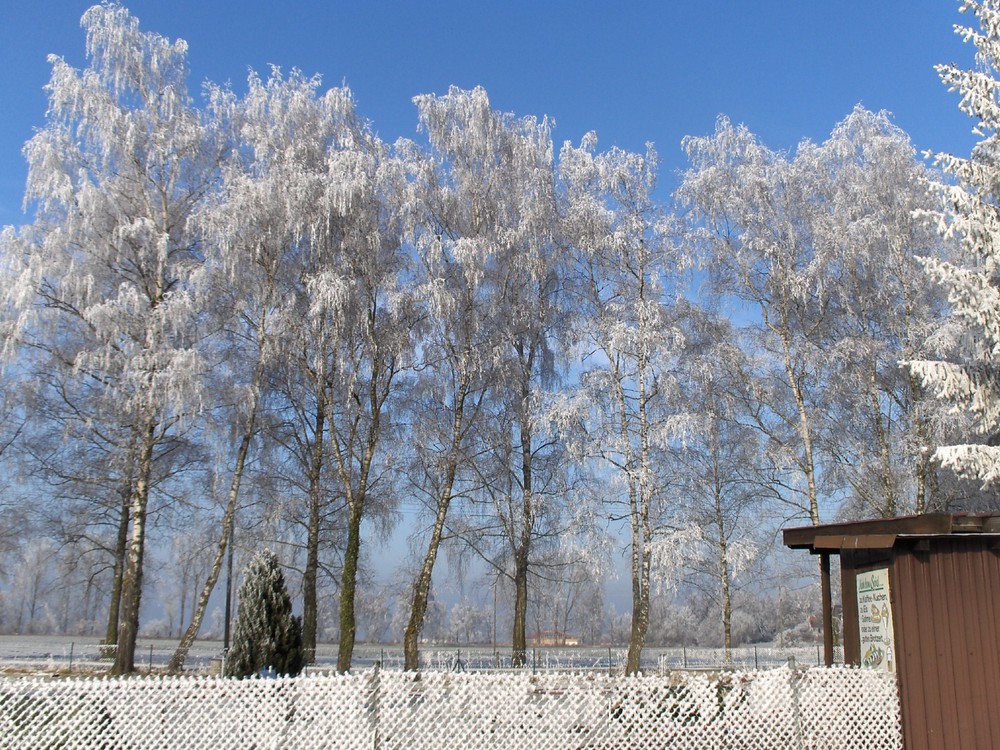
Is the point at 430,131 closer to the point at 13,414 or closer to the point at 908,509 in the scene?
the point at 13,414

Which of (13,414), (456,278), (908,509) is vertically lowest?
(908,509)

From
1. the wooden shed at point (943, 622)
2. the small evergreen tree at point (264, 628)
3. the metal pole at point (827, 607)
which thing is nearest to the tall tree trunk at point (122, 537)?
the small evergreen tree at point (264, 628)

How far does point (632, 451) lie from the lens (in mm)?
19359

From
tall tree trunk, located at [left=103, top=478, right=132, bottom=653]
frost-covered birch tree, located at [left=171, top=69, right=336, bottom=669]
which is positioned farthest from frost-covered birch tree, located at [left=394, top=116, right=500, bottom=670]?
tall tree trunk, located at [left=103, top=478, right=132, bottom=653]

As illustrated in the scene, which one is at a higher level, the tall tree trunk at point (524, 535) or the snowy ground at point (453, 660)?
the tall tree trunk at point (524, 535)

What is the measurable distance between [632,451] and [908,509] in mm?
7334

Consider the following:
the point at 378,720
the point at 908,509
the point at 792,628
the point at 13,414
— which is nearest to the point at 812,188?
the point at 908,509

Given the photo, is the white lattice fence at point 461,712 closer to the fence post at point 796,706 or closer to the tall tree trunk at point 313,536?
the fence post at point 796,706

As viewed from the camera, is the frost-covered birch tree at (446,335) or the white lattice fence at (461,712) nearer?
the white lattice fence at (461,712)

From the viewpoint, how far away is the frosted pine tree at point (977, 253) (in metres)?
13.7

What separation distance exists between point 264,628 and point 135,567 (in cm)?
791

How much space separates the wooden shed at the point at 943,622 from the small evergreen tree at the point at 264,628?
295 inches

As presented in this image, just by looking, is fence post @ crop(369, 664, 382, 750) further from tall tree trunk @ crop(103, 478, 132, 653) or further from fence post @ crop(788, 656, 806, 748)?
tall tree trunk @ crop(103, 478, 132, 653)

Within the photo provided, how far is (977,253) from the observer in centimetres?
1426
